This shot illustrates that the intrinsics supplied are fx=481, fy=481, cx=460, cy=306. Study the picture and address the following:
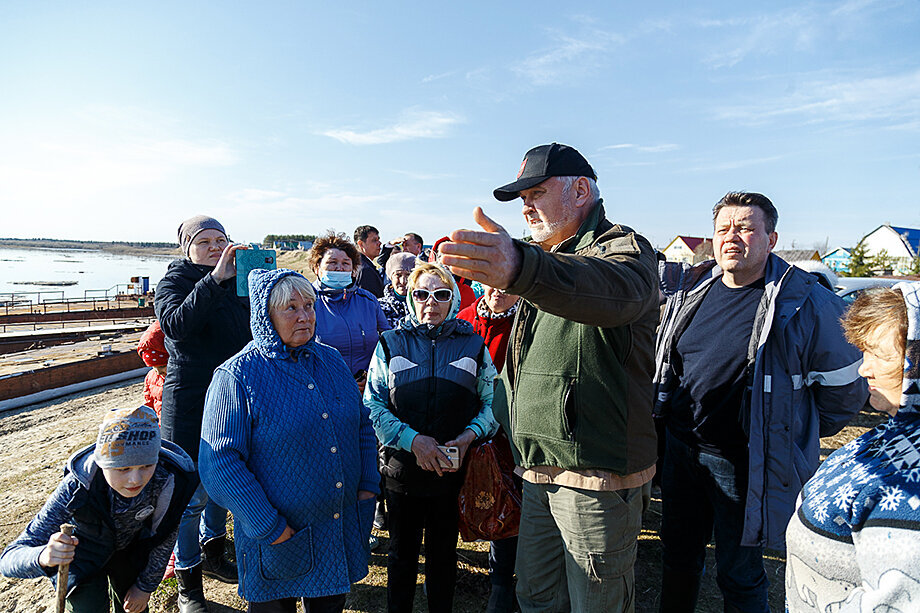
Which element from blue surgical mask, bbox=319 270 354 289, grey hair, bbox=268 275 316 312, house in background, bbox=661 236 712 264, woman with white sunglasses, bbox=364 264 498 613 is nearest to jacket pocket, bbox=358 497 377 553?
woman with white sunglasses, bbox=364 264 498 613

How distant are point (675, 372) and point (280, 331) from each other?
216cm

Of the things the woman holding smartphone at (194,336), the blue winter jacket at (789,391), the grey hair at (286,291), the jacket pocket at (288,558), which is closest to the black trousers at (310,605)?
the jacket pocket at (288,558)

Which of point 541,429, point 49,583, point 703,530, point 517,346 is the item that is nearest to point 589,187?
point 517,346

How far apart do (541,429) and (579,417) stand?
18 cm

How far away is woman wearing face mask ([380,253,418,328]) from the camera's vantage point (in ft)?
14.0

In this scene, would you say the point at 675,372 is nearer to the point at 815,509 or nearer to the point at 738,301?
the point at 738,301

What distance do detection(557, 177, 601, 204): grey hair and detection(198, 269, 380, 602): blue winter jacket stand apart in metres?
1.34

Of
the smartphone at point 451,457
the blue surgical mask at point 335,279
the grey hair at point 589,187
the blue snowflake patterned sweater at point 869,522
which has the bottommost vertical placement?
the smartphone at point 451,457

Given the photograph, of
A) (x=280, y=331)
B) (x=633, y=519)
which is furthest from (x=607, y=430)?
(x=280, y=331)

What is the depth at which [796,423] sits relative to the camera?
90.5 inches

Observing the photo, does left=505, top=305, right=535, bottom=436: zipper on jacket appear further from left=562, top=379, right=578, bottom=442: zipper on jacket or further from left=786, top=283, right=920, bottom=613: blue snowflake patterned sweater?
left=786, top=283, right=920, bottom=613: blue snowflake patterned sweater

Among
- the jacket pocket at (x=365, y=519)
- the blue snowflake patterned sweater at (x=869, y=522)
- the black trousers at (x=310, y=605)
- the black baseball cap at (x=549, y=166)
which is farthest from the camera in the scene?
the jacket pocket at (x=365, y=519)

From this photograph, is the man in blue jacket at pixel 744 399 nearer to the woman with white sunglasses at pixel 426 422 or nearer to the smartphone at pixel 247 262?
the woman with white sunglasses at pixel 426 422

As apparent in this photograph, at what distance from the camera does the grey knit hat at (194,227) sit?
3.01 m
